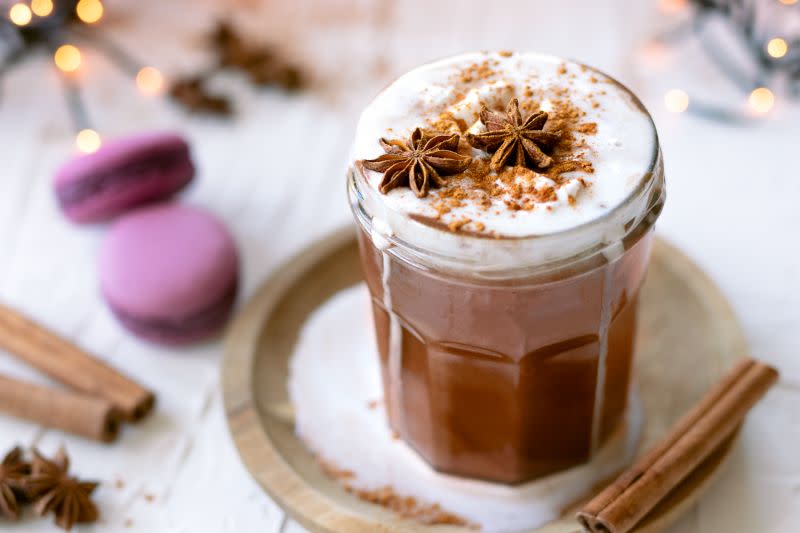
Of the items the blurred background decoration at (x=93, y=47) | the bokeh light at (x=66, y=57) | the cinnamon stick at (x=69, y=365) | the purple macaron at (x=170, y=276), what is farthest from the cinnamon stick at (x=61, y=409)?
the bokeh light at (x=66, y=57)

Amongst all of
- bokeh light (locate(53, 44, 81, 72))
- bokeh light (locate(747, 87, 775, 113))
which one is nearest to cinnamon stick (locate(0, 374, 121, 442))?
bokeh light (locate(53, 44, 81, 72))

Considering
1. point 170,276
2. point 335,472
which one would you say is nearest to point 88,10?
point 170,276

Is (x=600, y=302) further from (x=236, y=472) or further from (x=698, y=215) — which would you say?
(x=698, y=215)

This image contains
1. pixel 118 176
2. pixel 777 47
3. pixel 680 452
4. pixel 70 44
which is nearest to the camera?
pixel 680 452

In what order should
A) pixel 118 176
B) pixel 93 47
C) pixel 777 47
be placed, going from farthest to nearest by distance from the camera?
1. pixel 93 47
2. pixel 777 47
3. pixel 118 176

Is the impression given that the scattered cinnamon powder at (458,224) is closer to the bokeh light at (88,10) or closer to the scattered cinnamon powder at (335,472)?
the scattered cinnamon powder at (335,472)

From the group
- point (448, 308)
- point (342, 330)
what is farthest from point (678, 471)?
point (342, 330)

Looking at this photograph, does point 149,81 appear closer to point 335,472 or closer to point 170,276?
point 170,276
